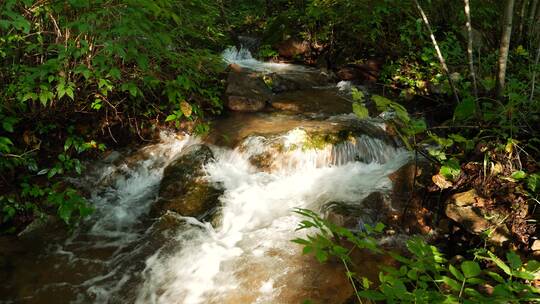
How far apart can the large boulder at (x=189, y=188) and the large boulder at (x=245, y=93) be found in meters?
1.52

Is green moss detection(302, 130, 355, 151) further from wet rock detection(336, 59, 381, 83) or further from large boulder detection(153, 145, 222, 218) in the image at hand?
wet rock detection(336, 59, 381, 83)

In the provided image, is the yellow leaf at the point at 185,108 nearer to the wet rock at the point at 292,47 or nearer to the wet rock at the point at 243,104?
the wet rock at the point at 243,104

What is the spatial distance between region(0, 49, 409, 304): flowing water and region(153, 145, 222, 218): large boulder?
0.13 meters

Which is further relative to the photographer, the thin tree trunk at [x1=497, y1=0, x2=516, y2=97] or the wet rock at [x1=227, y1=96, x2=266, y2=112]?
the wet rock at [x1=227, y1=96, x2=266, y2=112]

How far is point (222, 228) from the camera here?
4.19 m

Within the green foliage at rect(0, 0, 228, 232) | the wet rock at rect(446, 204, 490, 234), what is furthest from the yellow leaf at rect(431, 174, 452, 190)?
the green foliage at rect(0, 0, 228, 232)

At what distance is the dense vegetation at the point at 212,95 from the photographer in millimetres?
3027

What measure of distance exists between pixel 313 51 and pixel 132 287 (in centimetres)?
765

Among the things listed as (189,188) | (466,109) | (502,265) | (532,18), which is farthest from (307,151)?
(532,18)

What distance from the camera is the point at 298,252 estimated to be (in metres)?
3.70

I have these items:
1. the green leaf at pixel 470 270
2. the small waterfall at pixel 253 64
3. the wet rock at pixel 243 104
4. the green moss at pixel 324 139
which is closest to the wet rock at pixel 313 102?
the wet rock at pixel 243 104

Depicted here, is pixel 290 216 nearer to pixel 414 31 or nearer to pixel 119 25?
pixel 119 25

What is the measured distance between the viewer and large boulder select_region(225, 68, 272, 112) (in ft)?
21.5

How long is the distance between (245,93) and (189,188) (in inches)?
104
